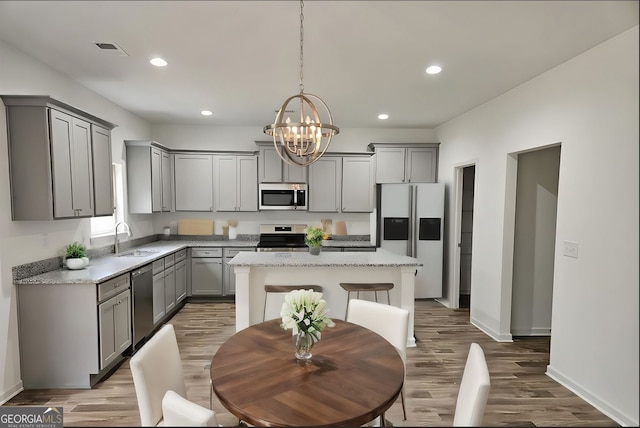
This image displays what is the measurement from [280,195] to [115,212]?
223 centimetres

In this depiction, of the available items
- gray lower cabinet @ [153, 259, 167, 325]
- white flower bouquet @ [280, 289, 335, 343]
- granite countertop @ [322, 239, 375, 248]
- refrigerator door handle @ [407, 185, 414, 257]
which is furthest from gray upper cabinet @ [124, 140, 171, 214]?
refrigerator door handle @ [407, 185, 414, 257]

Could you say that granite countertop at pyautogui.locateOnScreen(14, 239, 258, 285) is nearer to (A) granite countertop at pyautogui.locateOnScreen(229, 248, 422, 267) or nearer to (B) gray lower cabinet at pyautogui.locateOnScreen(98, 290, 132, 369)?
(B) gray lower cabinet at pyautogui.locateOnScreen(98, 290, 132, 369)

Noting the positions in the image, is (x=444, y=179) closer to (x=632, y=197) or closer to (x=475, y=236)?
(x=475, y=236)

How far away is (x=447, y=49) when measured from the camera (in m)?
2.50

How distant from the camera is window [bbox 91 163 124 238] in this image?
372 cm

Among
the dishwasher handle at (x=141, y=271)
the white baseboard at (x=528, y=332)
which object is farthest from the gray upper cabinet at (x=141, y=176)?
the white baseboard at (x=528, y=332)

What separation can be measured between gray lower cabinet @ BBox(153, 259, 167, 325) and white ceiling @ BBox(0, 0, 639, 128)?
2.00 meters

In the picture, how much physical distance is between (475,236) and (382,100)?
2.07 meters

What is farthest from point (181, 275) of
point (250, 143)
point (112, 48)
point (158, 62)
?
point (112, 48)

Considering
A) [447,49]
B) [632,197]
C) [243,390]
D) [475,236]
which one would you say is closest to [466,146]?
[475,236]

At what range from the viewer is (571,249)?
253 cm

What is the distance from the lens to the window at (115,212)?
372 cm

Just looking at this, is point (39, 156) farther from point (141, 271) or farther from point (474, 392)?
point (474, 392)

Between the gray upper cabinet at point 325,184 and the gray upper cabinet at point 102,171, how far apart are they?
2.71 metres
